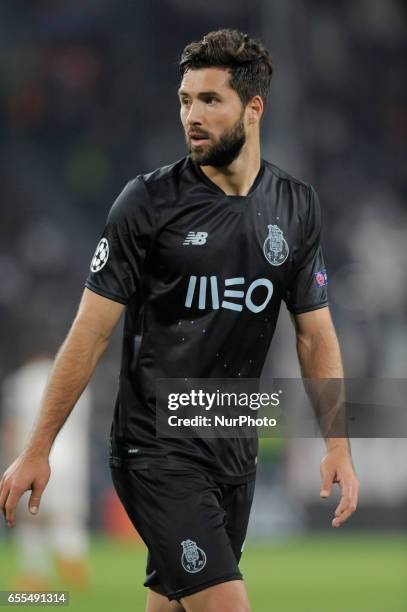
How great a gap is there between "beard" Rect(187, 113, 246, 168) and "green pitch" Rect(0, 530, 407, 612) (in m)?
4.82

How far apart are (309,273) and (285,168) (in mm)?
12108

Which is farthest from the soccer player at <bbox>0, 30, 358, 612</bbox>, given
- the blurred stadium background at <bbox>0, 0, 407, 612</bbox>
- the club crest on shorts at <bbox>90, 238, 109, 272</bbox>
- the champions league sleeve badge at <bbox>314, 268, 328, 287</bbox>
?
the blurred stadium background at <bbox>0, 0, 407, 612</bbox>

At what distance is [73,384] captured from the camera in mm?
4277

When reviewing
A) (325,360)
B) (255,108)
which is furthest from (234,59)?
(325,360)

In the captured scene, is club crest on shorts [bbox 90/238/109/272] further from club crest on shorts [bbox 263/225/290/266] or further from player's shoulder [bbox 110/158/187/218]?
club crest on shorts [bbox 263/225/290/266]

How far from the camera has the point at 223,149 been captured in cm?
443

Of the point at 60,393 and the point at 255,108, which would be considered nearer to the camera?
the point at 60,393

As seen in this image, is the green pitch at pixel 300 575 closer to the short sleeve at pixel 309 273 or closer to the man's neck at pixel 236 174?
the short sleeve at pixel 309 273

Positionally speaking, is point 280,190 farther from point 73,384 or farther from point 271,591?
point 271,591

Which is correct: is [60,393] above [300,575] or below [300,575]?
above

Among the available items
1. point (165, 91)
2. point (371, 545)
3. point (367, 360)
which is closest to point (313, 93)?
point (165, 91)

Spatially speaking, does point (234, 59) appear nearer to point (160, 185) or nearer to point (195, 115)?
point (195, 115)

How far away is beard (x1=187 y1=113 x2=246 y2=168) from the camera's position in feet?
14.4

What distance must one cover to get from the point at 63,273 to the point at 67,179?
365 centimetres
